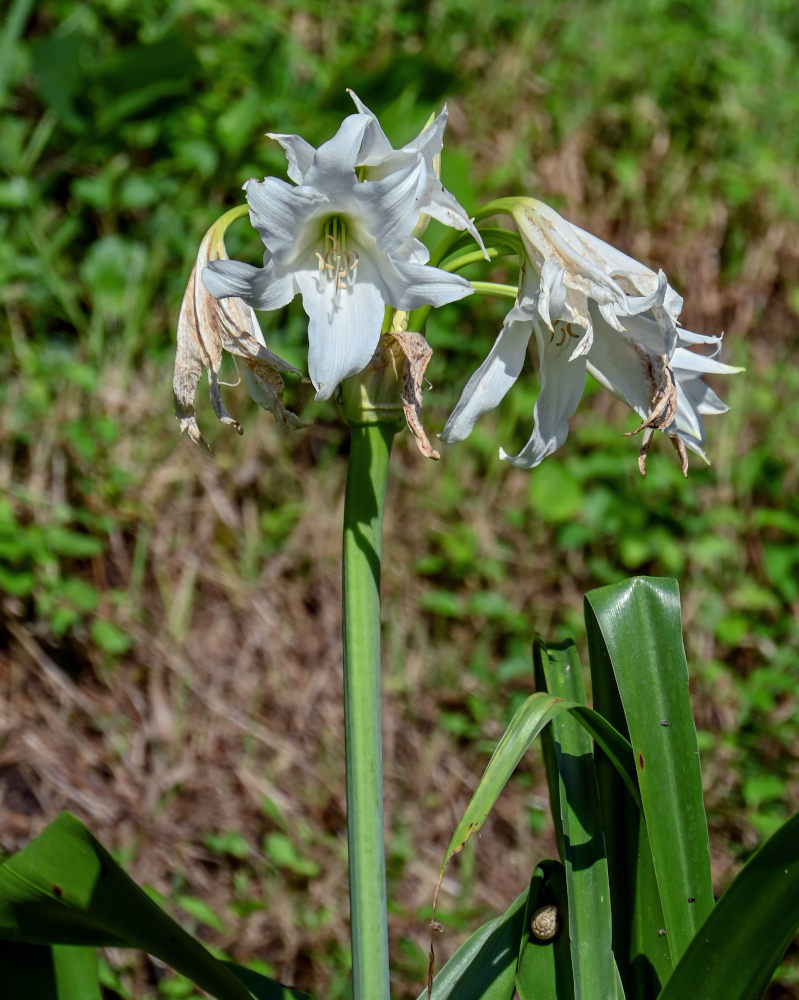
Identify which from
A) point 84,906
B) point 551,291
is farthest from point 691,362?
point 84,906

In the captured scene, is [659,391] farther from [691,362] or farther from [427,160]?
[427,160]

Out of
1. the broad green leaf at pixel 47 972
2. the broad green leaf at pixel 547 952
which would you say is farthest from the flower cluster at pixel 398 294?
the broad green leaf at pixel 47 972

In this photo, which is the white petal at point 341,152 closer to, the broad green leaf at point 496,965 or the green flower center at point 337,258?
the green flower center at point 337,258

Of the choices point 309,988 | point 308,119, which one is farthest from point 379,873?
point 308,119

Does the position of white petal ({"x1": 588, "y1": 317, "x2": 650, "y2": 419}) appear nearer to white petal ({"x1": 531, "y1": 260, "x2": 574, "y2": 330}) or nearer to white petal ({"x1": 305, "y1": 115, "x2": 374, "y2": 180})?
white petal ({"x1": 531, "y1": 260, "x2": 574, "y2": 330})

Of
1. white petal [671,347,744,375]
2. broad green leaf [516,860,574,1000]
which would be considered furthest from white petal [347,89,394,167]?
broad green leaf [516,860,574,1000]
